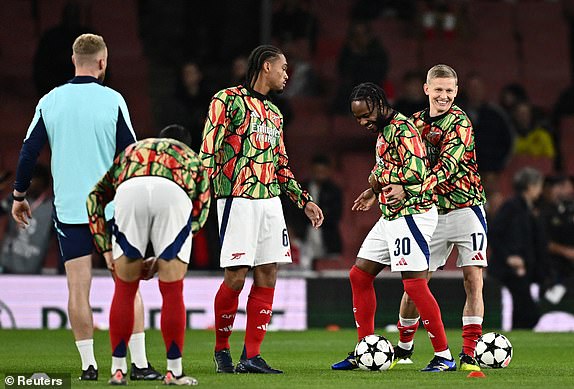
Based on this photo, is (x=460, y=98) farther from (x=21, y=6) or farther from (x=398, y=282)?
(x=21, y=6)

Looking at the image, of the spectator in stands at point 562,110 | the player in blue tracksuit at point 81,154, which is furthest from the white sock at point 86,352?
the spectator in stands at point 562,110

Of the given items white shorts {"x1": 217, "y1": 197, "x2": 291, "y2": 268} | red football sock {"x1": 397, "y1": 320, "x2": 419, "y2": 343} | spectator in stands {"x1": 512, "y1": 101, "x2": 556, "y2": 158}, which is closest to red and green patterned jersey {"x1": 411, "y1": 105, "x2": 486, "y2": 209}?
red football sock {"x1": 397, "y1": 320, "x2": 419, "y2": 343}

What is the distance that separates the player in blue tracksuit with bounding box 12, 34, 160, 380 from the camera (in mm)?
7945

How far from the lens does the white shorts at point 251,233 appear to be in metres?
8.62

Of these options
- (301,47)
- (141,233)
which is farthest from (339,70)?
(141,233)

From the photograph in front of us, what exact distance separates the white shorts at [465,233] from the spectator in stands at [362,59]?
8.72m

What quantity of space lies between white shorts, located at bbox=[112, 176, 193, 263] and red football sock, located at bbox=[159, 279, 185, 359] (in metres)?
0.19

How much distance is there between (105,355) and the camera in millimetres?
10688

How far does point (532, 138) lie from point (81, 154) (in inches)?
459

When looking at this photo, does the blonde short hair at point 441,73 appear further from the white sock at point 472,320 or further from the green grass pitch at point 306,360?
the green grass pitch at point 306,360

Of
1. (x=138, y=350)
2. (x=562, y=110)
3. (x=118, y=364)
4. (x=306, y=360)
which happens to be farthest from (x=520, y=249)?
(x=118, y=364)

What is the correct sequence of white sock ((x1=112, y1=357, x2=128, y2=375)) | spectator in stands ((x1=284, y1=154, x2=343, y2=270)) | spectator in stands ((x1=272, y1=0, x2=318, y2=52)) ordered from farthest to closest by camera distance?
spectator in stands ((x1=272, y1=0, x2=318, y2=52))
spectator in stands ((x1=284, y1=154, x2=343, y2=270))
white sock ((x1=112, y1=357, x2=128, y2=375))

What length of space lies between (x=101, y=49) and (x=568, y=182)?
1010cm

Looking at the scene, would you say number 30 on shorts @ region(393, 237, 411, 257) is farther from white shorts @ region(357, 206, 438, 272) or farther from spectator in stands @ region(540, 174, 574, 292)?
spectator in stands @ region(540, 174, 574, 292)
